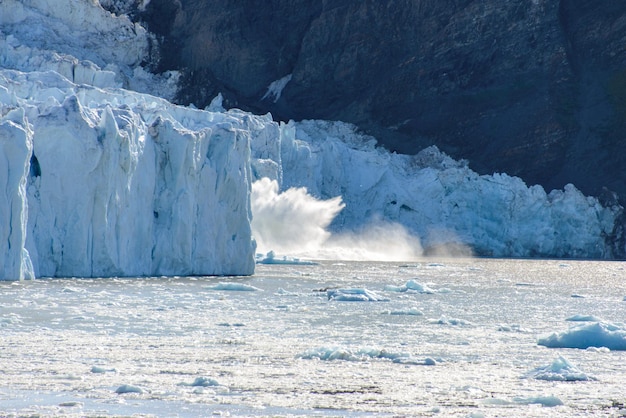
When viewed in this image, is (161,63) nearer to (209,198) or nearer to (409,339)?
(209,198)

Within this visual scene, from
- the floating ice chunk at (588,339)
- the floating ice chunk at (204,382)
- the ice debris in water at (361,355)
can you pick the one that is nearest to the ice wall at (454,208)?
the floating ice chunk at (588,339)

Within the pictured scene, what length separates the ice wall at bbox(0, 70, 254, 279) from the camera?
2673 centimetres

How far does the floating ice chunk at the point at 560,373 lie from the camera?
14.6 meters

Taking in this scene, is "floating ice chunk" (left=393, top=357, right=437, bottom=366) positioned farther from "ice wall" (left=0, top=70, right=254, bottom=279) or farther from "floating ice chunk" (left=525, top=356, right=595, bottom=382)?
"ice wall" (left=0, top=70, right=254, bottom=279)

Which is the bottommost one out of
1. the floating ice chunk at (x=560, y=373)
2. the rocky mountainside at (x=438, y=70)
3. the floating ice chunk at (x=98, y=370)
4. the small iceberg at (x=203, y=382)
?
the small iceberg at (x=203, y=382)

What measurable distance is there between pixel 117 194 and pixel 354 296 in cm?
673

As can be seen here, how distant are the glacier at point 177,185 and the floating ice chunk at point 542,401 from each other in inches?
576

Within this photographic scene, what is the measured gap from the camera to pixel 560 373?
1479 cm

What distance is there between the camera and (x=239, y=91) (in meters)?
71.6

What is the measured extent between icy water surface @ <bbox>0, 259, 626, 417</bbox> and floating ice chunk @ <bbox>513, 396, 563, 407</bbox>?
0.02 meters

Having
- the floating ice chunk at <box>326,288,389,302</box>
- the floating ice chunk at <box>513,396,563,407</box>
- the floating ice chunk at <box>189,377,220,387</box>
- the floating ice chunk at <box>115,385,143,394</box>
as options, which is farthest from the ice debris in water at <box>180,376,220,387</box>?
the floating ice chunk at <box>326,288,389,302</box>

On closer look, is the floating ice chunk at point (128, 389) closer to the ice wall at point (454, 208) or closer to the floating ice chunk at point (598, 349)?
the floating ice chunk at point (598, 349)

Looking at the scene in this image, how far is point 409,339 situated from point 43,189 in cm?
1211

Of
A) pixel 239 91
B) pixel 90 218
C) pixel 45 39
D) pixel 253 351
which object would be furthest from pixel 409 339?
pixel 239 91
